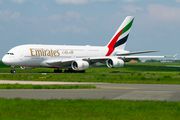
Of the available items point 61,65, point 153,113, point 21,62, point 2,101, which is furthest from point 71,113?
point 61,65

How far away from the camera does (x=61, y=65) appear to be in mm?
52125

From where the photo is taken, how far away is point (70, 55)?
2143 inches

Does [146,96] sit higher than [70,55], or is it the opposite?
[70,55]

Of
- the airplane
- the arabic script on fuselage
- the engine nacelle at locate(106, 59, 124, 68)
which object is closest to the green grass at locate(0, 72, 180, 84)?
the airplane

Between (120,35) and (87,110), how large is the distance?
4808cm

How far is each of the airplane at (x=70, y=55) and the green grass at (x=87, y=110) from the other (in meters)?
32.5

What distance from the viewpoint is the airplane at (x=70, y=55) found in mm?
47875

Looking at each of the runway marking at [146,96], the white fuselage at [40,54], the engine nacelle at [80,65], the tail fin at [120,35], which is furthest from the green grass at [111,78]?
the tail fin at [120,35]

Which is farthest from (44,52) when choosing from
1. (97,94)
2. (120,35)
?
(97,94)

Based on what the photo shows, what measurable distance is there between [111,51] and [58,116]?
48869 millimetres

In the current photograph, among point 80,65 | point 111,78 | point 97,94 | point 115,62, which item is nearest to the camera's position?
point 97,94

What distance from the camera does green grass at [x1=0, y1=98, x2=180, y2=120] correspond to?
12047mm

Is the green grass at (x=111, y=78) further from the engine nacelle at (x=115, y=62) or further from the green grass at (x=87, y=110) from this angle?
the green grass at (x=87, y=110)

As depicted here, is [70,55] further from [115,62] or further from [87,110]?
[87,110]
